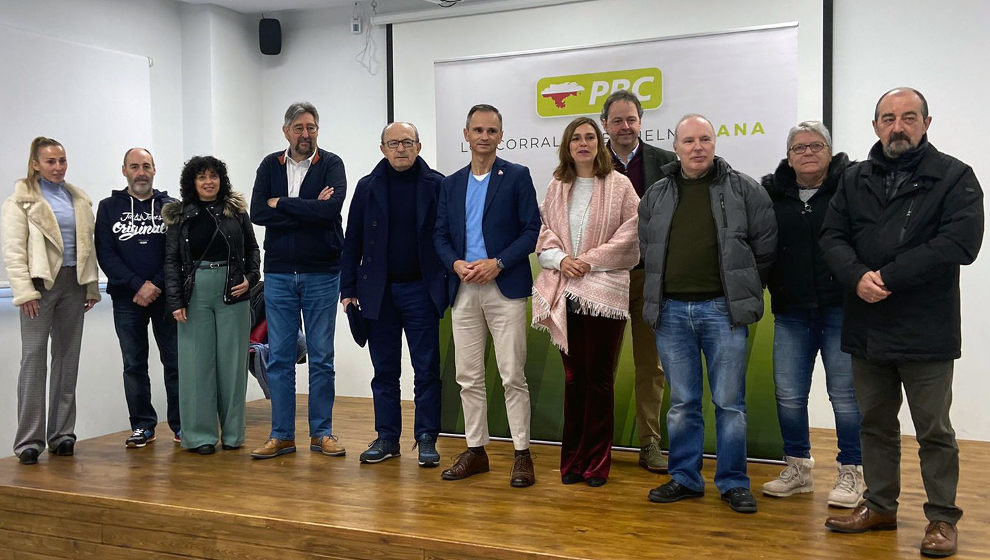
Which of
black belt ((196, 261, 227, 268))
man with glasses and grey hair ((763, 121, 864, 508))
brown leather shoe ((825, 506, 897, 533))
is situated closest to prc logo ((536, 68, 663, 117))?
man with glasses and grey hair ((763, 121, 864, 508))

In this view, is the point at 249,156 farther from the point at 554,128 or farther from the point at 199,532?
the point at 199,532

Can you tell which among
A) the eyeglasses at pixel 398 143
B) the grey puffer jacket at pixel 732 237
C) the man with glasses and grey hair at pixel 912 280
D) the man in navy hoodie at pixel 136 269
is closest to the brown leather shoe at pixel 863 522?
the man with glasses and grey hair at pixel 912 280

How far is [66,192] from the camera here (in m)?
4.90

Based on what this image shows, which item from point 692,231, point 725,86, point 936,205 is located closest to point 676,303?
point 692,231

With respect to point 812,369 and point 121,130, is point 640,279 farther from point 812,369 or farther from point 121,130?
point 121,130

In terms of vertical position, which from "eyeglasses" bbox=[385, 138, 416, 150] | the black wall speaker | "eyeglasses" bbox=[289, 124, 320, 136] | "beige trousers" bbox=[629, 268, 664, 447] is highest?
the black wall speaker

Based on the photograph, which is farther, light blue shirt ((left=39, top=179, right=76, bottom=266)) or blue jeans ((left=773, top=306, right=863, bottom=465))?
light blue shirt ((left=39, top=179, right=76, bottom=266))

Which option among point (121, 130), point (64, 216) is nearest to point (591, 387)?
point (64, 216)

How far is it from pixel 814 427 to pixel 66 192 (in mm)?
4640

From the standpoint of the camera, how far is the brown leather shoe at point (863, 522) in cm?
325

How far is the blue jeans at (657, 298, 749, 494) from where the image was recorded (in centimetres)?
351

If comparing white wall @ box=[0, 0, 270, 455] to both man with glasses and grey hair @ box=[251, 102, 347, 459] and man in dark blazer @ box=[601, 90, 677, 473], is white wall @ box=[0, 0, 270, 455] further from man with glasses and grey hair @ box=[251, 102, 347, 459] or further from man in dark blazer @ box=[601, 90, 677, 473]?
man in dark blazer @ box=[601, 90, 677, 473]

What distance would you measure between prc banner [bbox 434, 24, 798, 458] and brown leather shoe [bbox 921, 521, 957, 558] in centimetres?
130

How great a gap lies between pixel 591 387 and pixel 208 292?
2192mm
